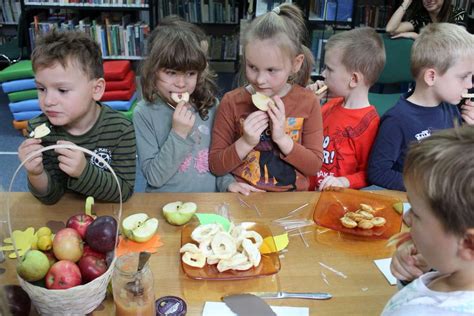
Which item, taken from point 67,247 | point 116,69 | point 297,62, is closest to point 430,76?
point 297,62

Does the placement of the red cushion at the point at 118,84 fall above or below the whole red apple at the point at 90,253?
below

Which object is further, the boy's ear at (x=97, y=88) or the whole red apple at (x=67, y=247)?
the boy's ear at (x=97, y=88)

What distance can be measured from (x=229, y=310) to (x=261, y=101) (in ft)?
2.50

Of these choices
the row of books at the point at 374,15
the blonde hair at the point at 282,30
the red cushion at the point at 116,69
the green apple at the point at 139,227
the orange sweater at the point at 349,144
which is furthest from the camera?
the row of books at the point at 374,15

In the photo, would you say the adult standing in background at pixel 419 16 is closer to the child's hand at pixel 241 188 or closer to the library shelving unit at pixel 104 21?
the library shelving unit at pixel 104 21

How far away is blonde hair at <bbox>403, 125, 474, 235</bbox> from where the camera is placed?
2.34 feet

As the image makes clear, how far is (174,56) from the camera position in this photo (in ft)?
5.04

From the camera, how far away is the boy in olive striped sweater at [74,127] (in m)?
1.34

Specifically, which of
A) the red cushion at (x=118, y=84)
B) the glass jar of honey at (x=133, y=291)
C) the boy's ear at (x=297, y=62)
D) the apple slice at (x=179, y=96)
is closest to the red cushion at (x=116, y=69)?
the red cushion at (x=118, y=84)

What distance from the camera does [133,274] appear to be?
3.07ft

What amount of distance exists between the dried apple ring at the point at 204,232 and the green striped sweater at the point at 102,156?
0.33 meters

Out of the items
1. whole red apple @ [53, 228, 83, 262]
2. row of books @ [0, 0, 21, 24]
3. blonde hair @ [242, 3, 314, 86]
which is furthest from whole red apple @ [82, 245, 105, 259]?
row of books @ [0, 0, 21, 24]

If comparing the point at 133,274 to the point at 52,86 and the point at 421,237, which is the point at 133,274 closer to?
the point at 421,237

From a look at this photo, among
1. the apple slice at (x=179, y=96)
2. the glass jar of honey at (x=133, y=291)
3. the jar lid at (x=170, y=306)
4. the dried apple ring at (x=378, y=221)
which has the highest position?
the apple slice at (x=179, y=96)
